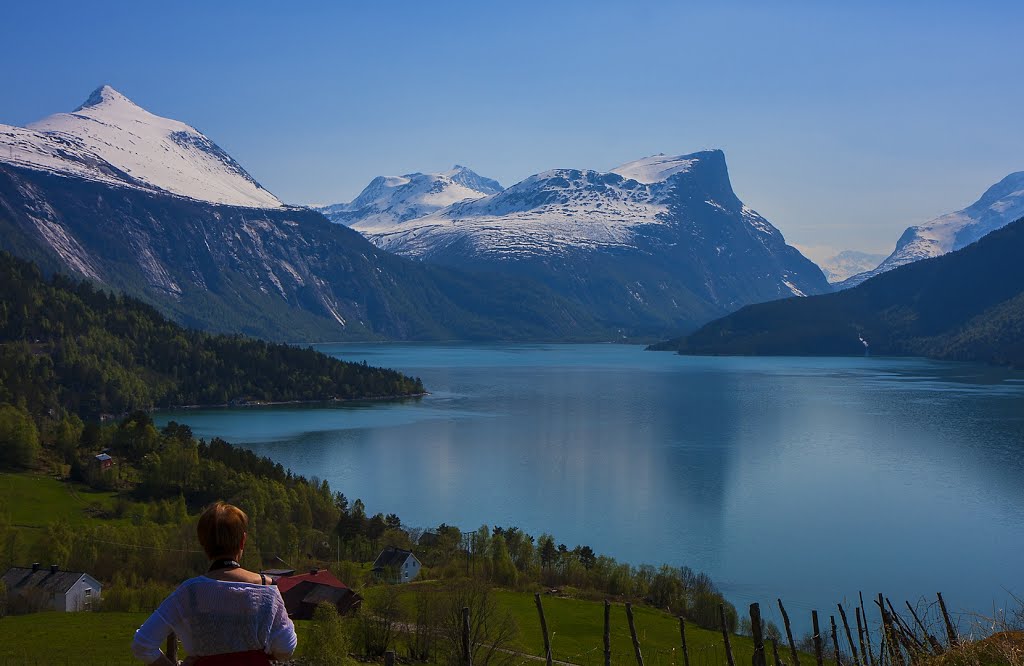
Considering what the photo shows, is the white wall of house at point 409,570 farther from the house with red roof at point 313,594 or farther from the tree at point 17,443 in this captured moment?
the tree at point 17,443

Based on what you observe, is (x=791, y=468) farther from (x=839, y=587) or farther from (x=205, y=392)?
(x=205, y=392)

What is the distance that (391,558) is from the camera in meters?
41.2

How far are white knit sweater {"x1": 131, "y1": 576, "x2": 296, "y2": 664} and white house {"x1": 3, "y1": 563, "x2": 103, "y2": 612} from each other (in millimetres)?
31029

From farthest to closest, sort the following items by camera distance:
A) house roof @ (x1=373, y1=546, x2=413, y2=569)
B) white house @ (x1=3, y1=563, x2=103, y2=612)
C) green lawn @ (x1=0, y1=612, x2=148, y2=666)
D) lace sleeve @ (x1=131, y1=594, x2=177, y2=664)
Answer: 1. house roof @ (x1=373, y1=546, x2=413, y2=569)
2. white house @ (x1=3, y1=563, x2=103, y2=612)
3. green lawn @ (x1=0, y1=612, x2=148, y2=666)
4. lace sleeve @ (x1=131, y1=594, x2=177, y2=664)

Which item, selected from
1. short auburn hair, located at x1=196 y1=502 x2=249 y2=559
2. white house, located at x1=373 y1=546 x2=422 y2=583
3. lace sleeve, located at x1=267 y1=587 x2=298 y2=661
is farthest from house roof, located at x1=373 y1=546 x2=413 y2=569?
short auburn hair, located at x1=196 y1=502 x2=249 y2=559

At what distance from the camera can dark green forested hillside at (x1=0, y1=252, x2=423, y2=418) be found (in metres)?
107

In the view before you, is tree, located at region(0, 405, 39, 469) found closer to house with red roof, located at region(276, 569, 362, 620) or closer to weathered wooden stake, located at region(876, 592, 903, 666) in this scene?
house with red roof, located at region(276, 569, 362, 620)

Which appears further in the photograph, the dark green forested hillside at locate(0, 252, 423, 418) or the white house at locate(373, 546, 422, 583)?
the dark green forested hillside at locate(0, 252, 423, 418)

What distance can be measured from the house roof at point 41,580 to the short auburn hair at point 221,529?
104ft

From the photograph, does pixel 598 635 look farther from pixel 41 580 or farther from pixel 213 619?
pixel 213 619

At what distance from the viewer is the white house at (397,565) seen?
3972 cm

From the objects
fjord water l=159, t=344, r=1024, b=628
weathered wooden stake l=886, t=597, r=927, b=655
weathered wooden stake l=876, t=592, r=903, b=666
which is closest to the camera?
weathered wooden stake l=886, t=597, r=927, b=655

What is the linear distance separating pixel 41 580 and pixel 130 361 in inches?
3699

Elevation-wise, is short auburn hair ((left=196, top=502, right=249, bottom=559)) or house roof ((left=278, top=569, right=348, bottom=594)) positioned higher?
short auburn hair ((left=196, top=502, right=249, bottom=559))
